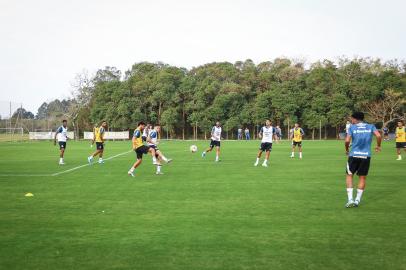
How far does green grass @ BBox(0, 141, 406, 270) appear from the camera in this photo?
18.3ft

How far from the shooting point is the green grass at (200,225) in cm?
558

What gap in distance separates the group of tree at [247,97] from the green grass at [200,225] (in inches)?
2087

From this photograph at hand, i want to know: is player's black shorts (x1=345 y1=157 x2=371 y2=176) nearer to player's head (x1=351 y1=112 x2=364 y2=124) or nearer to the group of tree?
player's head (x1=351 y1=112 x2=364 y2=124)

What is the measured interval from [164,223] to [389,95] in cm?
6196

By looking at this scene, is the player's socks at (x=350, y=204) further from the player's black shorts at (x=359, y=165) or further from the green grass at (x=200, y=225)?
the player's black shorts at (x=359, y=165)

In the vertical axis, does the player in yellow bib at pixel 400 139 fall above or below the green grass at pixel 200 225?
above

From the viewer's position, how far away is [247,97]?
70.7 m

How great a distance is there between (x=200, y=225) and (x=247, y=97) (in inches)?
2524

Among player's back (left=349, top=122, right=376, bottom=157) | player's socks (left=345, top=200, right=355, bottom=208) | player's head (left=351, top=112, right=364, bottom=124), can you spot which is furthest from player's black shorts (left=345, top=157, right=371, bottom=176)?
player's head (left=351, top=112, right=364, bottom=124)

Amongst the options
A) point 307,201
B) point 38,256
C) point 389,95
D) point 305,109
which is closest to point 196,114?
point 305,109

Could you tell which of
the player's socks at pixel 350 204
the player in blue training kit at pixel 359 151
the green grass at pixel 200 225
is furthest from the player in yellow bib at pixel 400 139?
the player's socks at pixel 350 204

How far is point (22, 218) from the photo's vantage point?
8180mm

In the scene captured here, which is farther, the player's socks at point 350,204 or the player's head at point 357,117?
the player's head at point 357,117

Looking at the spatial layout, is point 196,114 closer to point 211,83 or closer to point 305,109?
point 211,83
